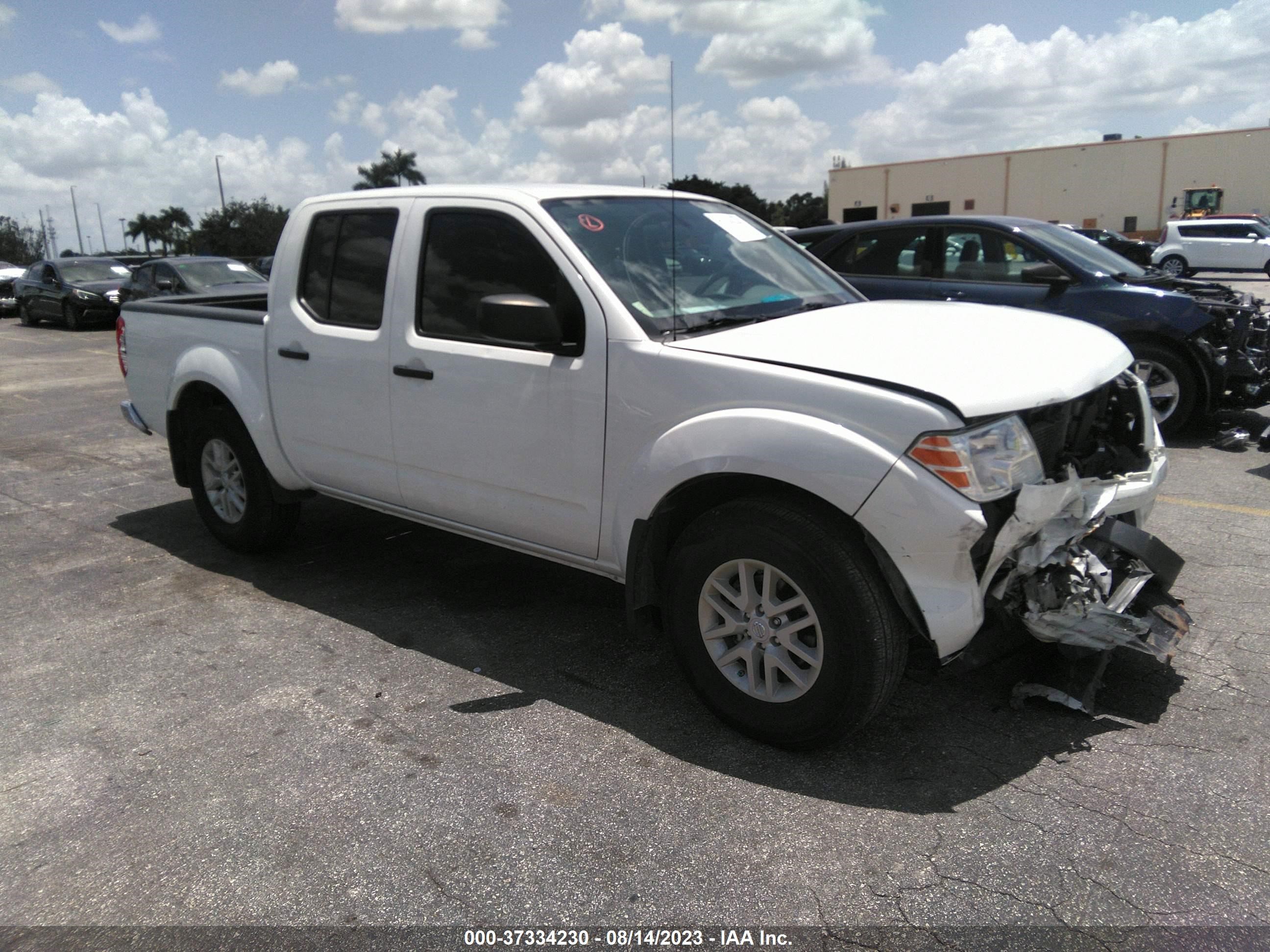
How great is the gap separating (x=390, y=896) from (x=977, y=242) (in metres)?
7.13

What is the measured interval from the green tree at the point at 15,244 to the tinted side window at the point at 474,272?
7620 cm

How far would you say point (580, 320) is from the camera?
3662 mm

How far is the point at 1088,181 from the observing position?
5228cm

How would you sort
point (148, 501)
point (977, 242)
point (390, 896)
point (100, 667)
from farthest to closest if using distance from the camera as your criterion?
point (977, 242), point (148, 501), point (100, 667), point (390, 896)

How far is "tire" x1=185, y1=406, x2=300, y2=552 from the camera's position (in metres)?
5.34

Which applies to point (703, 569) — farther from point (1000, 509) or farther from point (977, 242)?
point (977, 242)

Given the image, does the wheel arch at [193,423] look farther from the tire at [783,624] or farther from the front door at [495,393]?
the tire at [783,624]

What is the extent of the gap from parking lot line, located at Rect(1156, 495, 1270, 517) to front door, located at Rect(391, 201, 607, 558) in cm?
405

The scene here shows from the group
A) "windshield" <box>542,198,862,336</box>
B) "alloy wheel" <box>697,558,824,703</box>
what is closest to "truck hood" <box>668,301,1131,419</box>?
"windshield" <box>542,198,862,336</box>

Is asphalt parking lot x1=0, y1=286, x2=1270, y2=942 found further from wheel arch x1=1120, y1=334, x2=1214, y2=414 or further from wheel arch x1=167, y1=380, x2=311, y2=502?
wheel arch x1=1120, y1=334, x2=1214, y2=414

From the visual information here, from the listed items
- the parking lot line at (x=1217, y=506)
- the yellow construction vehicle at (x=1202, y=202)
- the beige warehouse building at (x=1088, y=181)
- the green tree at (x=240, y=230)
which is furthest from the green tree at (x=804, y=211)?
the parking lot line at (x=1217, y=506)

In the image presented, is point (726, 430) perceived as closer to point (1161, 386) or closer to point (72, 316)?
point (1161, 386)

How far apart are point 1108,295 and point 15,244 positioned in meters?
82.3

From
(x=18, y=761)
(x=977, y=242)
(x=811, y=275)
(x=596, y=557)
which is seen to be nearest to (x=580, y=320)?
(x=596, y=557)
